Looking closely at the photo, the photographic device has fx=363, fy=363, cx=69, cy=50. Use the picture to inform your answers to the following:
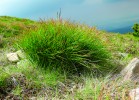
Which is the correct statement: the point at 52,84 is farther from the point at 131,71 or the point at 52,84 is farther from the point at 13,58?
the point at 13,58

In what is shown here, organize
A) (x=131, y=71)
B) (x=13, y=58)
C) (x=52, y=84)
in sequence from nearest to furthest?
(x=52, y=84) < (x=131, y=71) < (x=13, y=58)

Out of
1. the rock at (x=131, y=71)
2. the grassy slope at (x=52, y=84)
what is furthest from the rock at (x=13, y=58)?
the rock at (x=131, y=71)

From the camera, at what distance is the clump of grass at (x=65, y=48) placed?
7684 millimetres

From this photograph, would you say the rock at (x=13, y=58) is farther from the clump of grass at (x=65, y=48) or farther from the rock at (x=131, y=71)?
the rock at (x=131, y=71)

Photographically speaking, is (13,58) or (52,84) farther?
(13,58)

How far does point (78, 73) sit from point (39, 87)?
4.03ft

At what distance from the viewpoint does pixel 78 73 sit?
7879 mm

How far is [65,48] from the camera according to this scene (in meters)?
7.69

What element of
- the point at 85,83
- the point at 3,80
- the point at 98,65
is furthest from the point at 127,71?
the point at 3,80

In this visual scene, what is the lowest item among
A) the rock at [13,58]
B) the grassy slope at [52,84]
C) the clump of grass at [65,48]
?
the grassy slope at [52,84]

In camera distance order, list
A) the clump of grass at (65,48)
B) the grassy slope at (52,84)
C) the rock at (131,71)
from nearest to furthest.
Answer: the grassy slope at (52,84) < the rock at (131,71) < the clump of grass at (65,48)

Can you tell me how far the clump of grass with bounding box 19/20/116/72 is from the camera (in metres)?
7.68

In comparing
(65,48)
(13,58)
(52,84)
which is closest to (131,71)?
(65,48)

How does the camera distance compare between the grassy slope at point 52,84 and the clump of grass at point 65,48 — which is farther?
the clump of grass at point 65,48
